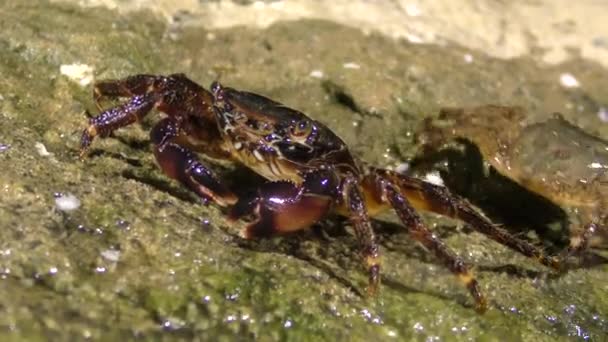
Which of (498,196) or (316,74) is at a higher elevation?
(316,74)

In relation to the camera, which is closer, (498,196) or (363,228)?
(363,228)

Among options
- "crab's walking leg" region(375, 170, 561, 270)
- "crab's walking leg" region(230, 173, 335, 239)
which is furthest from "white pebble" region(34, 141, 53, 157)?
"crab's walking leg" region(375, 170, 561, 270)

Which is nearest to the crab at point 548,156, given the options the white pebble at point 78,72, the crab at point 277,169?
the crab at point 277,169

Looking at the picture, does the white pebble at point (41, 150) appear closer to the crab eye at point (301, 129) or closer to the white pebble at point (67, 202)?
the white pebble at point (67, 202)

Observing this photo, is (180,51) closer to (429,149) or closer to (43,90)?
(43,90)

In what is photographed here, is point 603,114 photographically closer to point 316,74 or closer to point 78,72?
point 316,74

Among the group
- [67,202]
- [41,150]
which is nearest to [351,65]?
[41,150]
